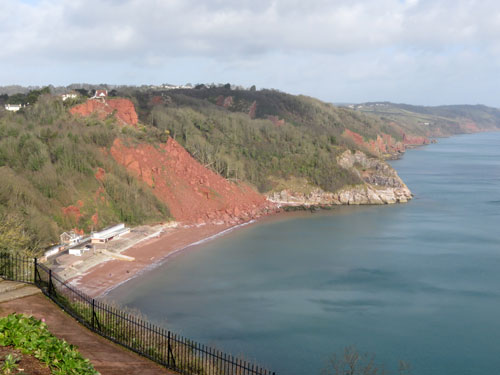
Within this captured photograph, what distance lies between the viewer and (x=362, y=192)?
194 ft

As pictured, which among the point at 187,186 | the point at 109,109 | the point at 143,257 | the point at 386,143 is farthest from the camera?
the point at 386,143

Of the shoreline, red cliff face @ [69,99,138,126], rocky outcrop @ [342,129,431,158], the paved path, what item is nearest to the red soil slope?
the shoreline

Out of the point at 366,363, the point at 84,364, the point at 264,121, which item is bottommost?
the point at 366,363

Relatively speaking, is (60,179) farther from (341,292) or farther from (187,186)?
(341,292)

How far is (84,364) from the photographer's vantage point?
9.95 meters

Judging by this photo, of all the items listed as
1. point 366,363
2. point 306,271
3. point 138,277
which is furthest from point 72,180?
point 366,363

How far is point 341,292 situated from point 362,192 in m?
31.9

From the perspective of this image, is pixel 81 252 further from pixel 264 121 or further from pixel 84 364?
pixel 264 121

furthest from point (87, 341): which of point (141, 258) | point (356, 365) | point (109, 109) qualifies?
point (109, 109)

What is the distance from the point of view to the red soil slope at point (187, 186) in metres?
46.2

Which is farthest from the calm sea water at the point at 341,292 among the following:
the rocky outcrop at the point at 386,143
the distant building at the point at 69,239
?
the rocky outcrop at the point at 386,143

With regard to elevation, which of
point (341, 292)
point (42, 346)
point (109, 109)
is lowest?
point (341, 292)

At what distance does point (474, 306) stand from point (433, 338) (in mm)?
5345

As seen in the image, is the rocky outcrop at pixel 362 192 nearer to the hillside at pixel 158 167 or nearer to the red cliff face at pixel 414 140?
the hillside at pixel 158 167
